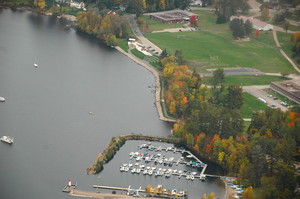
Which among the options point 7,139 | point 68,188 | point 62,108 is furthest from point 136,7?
point 68,188

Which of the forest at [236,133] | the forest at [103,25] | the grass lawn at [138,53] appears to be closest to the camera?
the forest at [236,133]

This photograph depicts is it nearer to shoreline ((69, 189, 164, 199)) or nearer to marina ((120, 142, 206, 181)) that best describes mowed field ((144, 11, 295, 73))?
marina ((120, 142, 206, 181))

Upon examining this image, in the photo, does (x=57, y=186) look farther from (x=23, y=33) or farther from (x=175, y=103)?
(x=23, y=33)

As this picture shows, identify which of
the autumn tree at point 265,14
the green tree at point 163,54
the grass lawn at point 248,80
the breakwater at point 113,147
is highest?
the autumn tree at point 265,14

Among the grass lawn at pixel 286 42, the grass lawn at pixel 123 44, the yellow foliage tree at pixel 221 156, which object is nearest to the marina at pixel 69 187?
the yellow foliage tree at pixel 221 156

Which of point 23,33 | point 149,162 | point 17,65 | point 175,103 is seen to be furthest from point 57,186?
point 23,33

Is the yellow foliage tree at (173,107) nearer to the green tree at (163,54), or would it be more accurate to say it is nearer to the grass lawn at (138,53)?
the green tree at (163,54)

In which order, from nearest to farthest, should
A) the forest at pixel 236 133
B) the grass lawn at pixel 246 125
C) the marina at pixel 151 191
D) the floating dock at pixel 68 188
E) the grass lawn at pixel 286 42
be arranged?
the floating dock at pixel 68 188
the marina at pixel 151 191
the forest at pixel 236 133
the grass lawn at pixel 246 125
the grass lawn at pixel 286 42

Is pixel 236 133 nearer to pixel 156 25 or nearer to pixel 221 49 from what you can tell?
pixel 221 49
